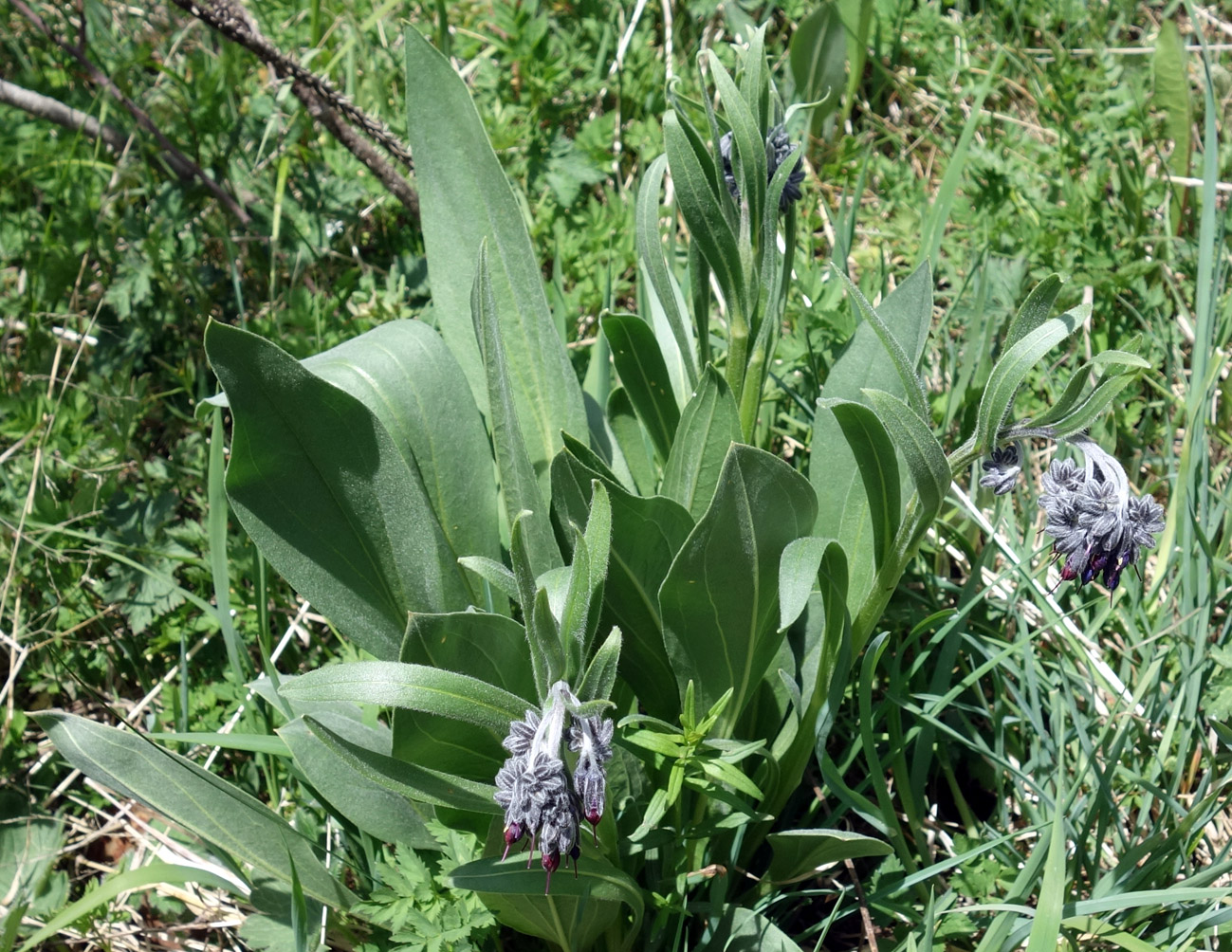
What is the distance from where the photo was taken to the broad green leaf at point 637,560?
5.39ft

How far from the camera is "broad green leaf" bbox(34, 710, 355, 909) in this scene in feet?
5.38

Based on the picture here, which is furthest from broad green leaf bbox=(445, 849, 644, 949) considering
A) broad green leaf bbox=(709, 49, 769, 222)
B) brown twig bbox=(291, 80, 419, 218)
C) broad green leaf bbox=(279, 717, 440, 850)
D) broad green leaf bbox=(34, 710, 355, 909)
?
brown twig bbox=(291, 80, 419, 218)

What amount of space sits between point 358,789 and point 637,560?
627mm

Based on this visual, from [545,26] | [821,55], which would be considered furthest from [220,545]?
[821,55]

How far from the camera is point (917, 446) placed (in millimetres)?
1416

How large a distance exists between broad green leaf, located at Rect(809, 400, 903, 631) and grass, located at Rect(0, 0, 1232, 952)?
22 cm

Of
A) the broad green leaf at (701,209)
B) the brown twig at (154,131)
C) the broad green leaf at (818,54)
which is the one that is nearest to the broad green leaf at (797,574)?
the broad green leaf at (701,209)

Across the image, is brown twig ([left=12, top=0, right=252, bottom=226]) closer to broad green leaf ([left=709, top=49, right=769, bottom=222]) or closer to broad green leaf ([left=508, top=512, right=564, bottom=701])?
broad green leaf ([left=709, top=49, right=769, bottom=222])

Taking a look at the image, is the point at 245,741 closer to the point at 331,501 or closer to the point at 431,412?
the point at 331,501

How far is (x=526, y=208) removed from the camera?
10.5 feet

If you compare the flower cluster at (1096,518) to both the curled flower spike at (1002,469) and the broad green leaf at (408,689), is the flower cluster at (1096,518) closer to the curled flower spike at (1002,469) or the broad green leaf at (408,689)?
the curled flower spike at (1002,469)

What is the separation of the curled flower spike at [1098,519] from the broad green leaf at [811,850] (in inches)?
22.1

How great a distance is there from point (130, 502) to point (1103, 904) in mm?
2354

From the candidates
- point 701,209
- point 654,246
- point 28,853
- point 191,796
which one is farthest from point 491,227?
point 28,853
